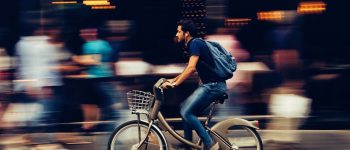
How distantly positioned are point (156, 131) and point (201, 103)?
560 mm

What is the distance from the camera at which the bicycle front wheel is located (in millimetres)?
7125

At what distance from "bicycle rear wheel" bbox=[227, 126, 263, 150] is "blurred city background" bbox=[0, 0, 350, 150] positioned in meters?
0.98

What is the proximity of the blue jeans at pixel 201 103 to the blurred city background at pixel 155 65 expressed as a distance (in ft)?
5.10

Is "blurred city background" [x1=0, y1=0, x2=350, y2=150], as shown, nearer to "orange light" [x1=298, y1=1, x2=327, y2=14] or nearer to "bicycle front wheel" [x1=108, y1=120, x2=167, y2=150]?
"orange light" [x1=298, y1=1, x2=327, y2=14]

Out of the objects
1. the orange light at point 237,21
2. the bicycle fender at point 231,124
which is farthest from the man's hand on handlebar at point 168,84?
the orange light at point 237,21

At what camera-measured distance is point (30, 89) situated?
904 centimetres

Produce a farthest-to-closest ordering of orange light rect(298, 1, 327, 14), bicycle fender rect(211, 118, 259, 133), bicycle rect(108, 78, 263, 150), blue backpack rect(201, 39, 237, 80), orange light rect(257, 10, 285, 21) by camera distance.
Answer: orange light rect(257, 10, 285, 21) < orange light rect(298, 1, 327, 14) < bicycle fender rect(211, 118, 259, 133) < bicycle rect(108, 78, 263, 150) < blue backpack rect(201, 39, 237, 80)

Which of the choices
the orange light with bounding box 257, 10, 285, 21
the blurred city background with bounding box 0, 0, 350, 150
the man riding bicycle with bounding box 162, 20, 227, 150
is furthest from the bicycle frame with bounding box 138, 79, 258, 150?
the orange light with bounding box 257, 10, 285, 21

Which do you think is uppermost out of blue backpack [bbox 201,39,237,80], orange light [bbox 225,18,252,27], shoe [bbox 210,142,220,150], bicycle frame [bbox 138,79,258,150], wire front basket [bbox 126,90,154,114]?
blue backpack [bbox 201,39,237,80]

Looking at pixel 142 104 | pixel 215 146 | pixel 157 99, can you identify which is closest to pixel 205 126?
pixel 215 146

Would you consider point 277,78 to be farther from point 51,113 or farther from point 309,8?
point 51,113

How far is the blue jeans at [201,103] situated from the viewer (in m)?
7.02

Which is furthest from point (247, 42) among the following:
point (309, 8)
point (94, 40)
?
point (94, 40)

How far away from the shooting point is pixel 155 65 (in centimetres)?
1071
